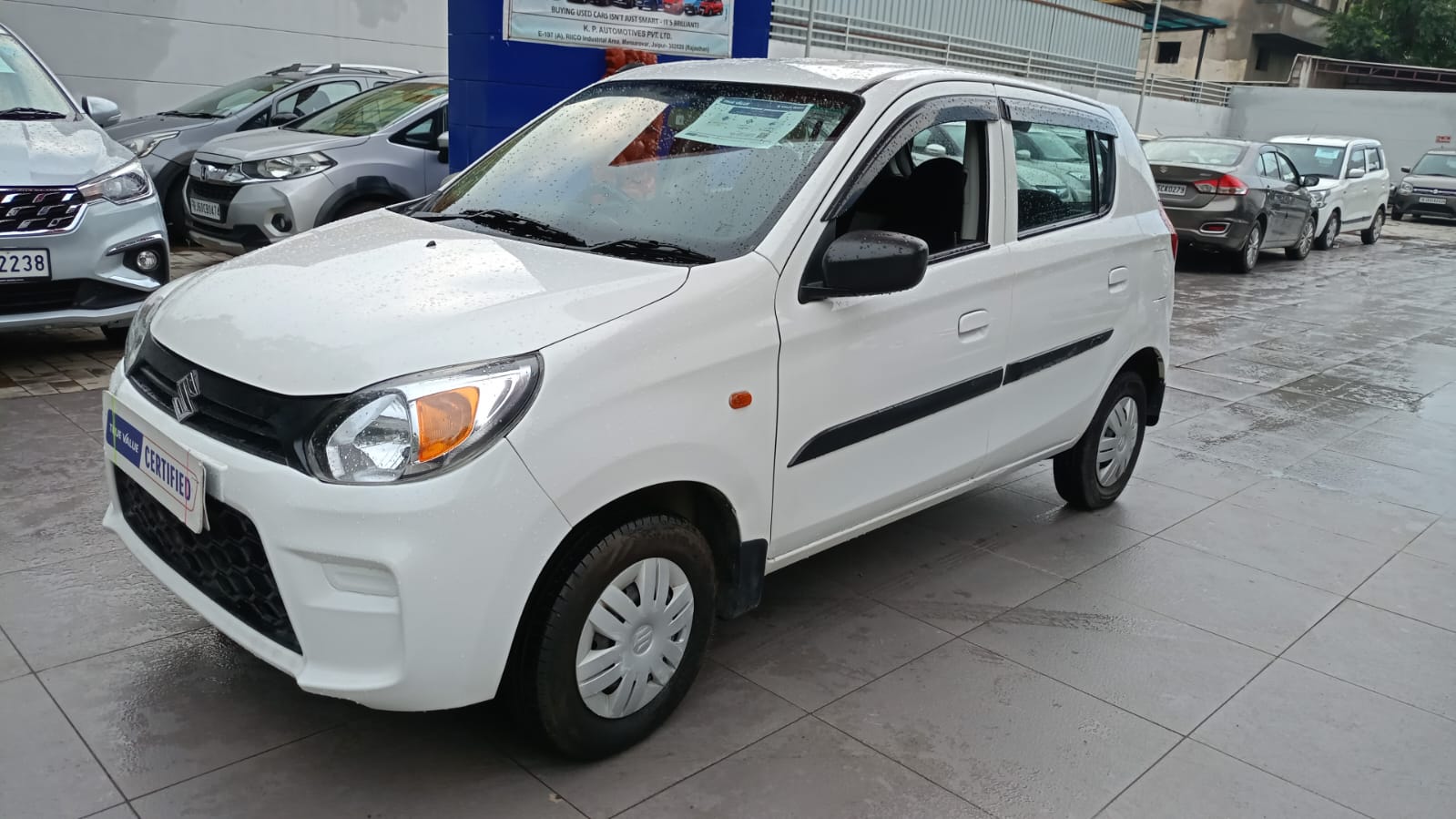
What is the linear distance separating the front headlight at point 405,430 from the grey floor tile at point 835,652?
136 centimetres

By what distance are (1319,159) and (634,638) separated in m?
17.8

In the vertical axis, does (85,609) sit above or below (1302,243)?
below

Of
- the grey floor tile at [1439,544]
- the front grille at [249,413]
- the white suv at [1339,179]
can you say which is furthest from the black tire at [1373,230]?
the front grille at [249,413]

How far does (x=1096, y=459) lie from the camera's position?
4801mm

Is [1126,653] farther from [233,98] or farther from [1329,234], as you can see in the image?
[1329,234]

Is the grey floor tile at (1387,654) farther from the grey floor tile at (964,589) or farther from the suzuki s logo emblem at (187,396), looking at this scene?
the suzuki s logo emblem at (187,396)

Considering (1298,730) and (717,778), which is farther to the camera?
(1298,730)

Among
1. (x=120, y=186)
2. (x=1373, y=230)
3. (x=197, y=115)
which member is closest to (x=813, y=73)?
(x=120, y=186)

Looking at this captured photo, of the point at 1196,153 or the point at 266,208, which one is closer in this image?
the point at 266,208

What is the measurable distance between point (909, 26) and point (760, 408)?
1793 centimetres

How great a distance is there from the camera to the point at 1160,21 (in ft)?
109

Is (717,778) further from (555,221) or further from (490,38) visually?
(490,38)

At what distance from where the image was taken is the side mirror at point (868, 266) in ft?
9.93

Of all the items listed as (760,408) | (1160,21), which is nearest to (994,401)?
(760,408)
